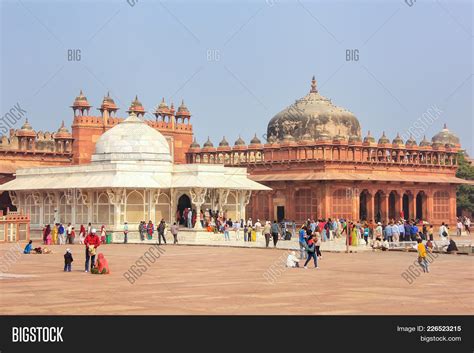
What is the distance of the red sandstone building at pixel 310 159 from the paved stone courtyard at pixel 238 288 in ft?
76.6

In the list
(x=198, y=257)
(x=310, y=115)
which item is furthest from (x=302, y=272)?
(x=310, y=115)

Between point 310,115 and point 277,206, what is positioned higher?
point 310,115

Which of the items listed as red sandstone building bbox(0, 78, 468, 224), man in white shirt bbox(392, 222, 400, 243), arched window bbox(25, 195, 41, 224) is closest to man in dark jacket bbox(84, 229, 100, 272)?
man in white shirt bbox(392, 222, 400, 243)

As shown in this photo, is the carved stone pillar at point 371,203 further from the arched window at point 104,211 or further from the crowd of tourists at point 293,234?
the arched window at point 104,211

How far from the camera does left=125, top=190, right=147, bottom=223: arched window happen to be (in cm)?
3731

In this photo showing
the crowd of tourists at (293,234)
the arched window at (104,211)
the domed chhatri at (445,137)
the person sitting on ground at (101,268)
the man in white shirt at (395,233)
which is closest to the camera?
the person sitting on ground at (101,268)

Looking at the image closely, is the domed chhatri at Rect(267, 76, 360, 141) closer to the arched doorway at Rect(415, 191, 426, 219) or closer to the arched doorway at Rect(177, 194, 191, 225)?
the arched doorway at Rect(415, 191, 426, 219)

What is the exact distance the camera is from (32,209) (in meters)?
41.6

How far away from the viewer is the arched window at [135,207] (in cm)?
3731

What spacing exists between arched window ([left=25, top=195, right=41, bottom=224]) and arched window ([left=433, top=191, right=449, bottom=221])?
82.4ft

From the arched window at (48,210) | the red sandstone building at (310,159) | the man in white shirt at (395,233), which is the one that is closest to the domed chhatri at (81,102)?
the red sandstone building at (310,159)

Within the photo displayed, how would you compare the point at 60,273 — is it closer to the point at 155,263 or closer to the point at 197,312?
the point at 155,263

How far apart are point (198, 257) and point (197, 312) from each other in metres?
12.7

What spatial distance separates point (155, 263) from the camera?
2208cm
